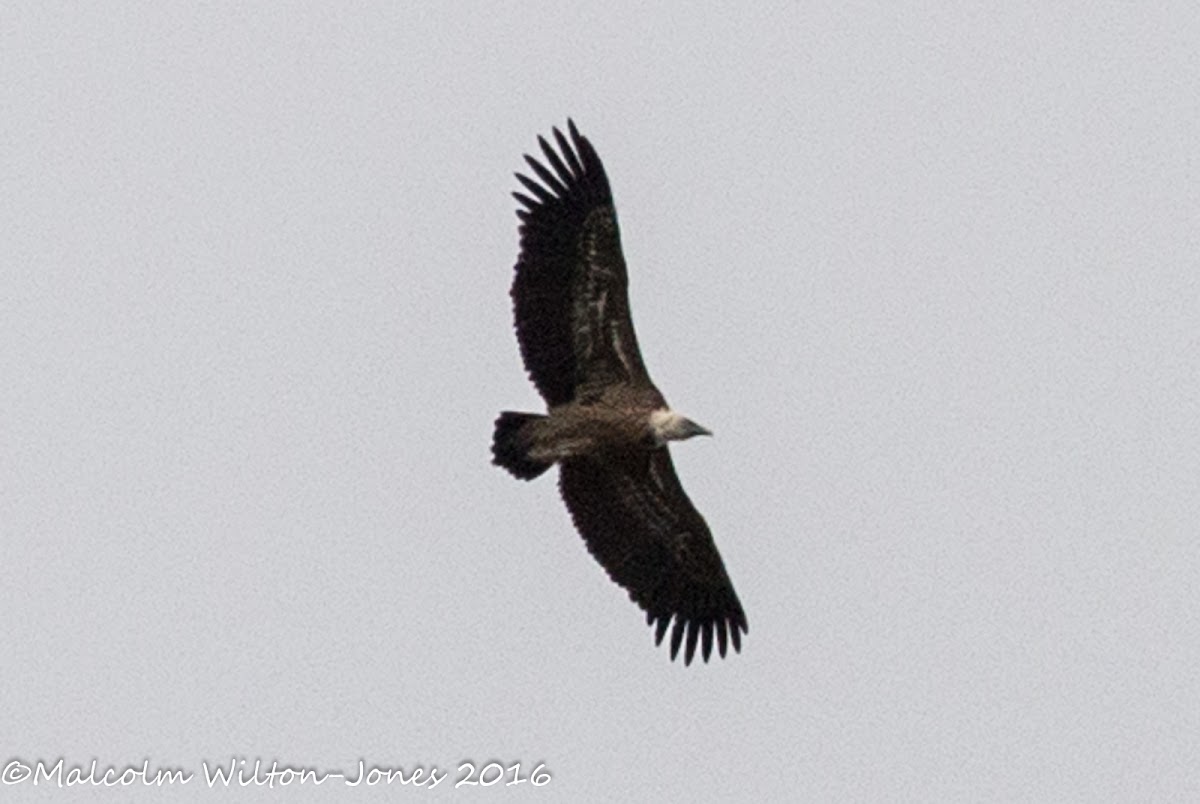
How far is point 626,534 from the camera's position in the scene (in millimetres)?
22141

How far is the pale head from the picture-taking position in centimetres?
2123

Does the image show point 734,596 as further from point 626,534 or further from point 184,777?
point 184,777

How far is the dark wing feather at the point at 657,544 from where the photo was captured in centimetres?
2200

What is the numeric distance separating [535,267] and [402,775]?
4.53 m

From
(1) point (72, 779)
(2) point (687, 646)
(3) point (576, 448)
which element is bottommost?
(1) point (72, 779)

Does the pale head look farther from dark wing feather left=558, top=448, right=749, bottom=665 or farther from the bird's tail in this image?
the bird's tail

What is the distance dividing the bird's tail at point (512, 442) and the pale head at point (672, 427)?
1.04 metres

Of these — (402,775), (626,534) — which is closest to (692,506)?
(626,534)

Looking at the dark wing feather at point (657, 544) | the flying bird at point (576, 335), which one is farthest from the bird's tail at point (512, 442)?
the dark wing feather at point (657, 544)

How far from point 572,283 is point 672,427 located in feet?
5.06

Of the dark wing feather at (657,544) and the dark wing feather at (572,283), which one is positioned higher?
the dark wing feather at (572,283)

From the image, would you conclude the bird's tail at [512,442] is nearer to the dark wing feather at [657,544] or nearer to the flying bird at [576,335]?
the flying bird at [576,335]

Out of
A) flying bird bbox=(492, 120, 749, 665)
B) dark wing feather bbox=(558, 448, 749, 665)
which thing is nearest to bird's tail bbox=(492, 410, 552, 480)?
flying bird bbox=(492, 120, 749, 665)

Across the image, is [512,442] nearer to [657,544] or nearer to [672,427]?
[672,427]
